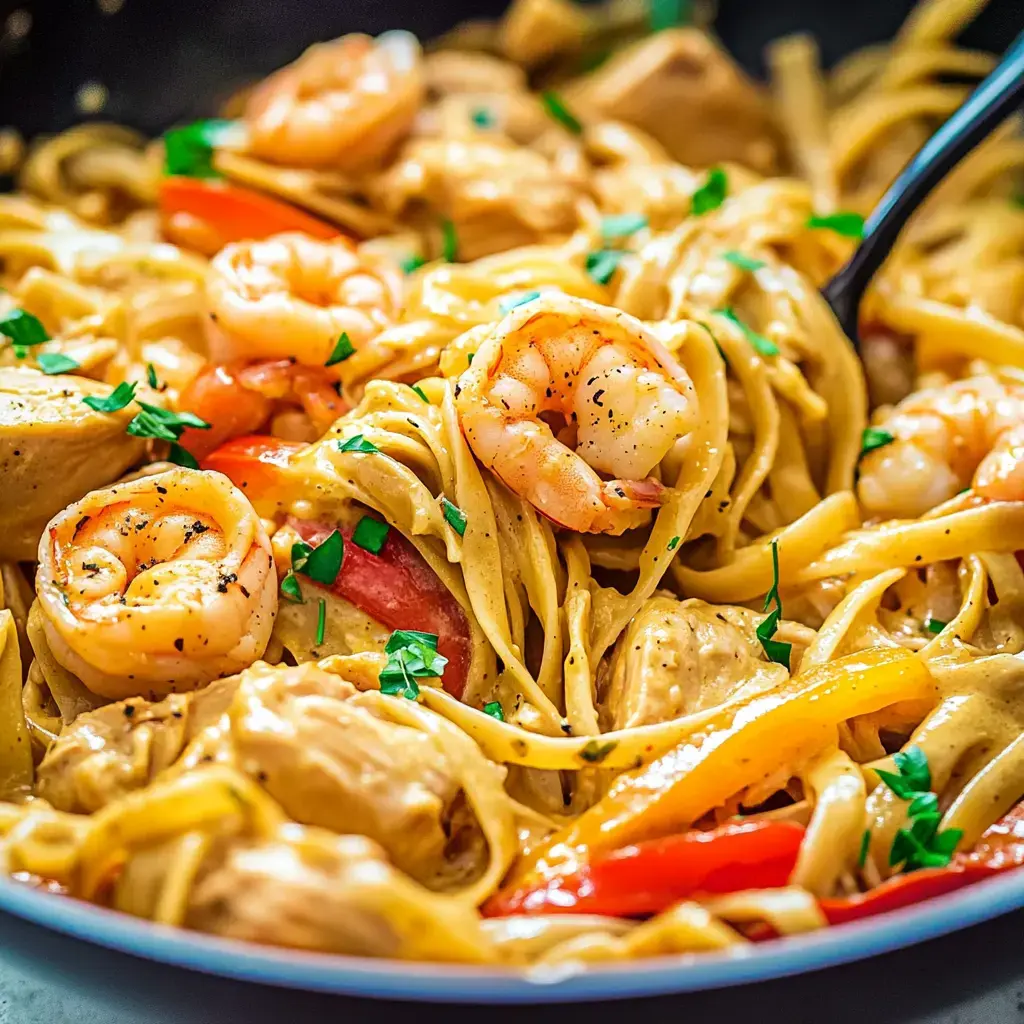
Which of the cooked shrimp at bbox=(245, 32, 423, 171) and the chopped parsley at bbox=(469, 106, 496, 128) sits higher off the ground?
the cooked shrimp at bbox=(245, 32, 423, 171)

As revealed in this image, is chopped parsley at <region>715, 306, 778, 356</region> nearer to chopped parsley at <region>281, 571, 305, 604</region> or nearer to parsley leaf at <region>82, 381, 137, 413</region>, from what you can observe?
chopped parsley at <region>281, 571, 305, 604</region>

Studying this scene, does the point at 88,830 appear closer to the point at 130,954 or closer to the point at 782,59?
the point at 130,954

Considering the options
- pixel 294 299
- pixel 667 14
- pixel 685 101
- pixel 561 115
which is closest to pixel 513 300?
pixel 294 299

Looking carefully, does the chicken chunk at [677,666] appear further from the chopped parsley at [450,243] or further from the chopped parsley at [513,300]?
the chopped parsley at [450,243]

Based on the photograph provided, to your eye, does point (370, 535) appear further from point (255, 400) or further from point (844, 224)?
point (844, 224)

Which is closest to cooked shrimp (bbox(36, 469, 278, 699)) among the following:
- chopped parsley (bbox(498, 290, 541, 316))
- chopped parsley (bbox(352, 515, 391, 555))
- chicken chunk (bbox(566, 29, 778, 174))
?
chopped parsley (bbox(352, 515, 391, 555))

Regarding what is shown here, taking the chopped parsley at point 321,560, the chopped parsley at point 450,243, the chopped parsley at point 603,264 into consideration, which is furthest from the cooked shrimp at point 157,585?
the chopped parsley at point 450,243

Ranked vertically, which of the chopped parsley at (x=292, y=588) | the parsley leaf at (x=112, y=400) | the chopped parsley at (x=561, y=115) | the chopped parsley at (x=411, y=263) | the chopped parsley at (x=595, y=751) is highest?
the chopped parsley at (x=561, y=115)
